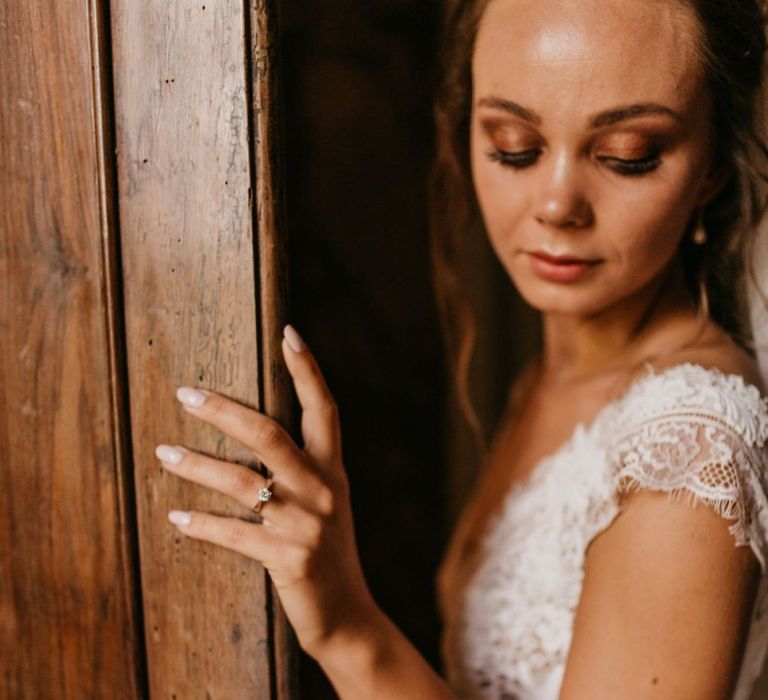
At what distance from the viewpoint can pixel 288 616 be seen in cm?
93

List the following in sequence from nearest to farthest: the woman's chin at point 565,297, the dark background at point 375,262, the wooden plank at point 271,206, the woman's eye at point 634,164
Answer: the wooden plank at point 271,206 < the woman's eye at point 634,164 < the woman's chin at point 565,297 < the dark background at point 375,262

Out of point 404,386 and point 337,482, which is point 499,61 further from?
point 404,386

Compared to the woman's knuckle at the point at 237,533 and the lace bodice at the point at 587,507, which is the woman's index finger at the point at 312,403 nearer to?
the woman's knuckle at the point at 237,533

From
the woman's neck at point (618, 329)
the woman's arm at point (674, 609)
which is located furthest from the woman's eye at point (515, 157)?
the woman's arm at point (674, 609)

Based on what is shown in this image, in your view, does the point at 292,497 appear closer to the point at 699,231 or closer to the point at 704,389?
the point at 704,389

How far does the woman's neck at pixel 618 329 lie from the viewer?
3.78 feet

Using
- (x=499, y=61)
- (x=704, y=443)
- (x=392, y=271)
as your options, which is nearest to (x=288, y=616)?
(x=704, y=443)

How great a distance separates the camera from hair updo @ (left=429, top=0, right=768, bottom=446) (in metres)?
0.98

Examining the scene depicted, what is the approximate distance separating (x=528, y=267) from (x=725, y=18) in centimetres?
35

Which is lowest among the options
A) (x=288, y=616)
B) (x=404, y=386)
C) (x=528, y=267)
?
(x=288, y=616)

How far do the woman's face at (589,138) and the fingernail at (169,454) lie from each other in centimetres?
47

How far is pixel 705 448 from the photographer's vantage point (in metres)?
0.89

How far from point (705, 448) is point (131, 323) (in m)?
0.61

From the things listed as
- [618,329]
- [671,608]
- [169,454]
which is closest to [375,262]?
[618,329]
